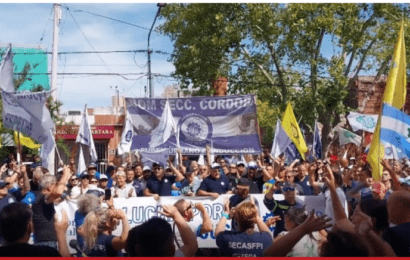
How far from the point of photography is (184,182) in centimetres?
1031

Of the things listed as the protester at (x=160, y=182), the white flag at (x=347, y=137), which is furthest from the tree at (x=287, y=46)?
the protester at (x=160, y=182)

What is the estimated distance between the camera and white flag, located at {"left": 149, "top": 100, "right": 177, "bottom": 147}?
1293 cm

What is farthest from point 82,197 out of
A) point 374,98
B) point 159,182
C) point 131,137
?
point 374,98

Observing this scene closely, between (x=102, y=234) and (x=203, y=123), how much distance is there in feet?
28.8

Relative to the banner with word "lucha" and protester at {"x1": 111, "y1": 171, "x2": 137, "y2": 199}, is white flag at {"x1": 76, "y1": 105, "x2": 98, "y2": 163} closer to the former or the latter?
the banner with word "lucha"

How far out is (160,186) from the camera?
33.6ft

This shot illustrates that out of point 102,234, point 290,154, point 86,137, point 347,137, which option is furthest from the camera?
point 347,137

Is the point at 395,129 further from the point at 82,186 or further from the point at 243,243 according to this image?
the point at 82,186

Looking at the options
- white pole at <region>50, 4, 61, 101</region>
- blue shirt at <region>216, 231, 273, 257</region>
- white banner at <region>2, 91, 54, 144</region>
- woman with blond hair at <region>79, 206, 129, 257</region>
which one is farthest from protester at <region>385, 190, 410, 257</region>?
white pole at <region>50, 4, 61, 101</region>

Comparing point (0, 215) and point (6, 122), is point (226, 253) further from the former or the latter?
point (6, 122)

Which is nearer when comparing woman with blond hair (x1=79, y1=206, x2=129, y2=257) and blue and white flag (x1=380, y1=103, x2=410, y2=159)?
woman with blond hair (x1=79, y1=206, x2=129, y2=257)

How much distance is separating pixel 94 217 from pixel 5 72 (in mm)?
7184

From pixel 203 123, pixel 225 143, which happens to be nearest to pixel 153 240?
pixel 225 143

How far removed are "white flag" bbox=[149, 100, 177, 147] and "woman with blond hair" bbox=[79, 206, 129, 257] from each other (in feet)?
26.4
